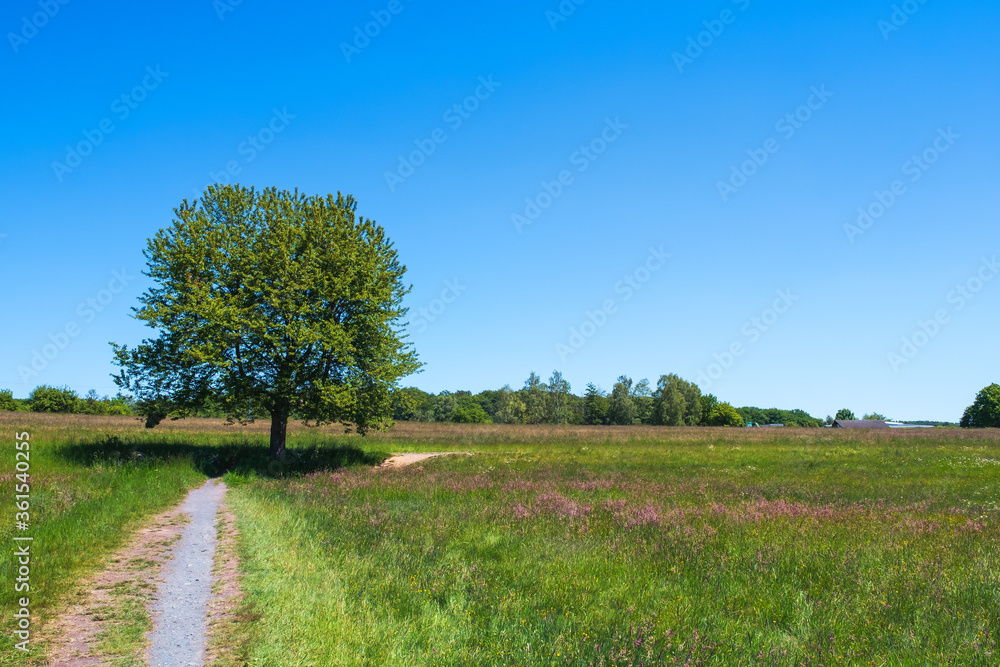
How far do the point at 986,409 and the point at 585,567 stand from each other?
159239mm

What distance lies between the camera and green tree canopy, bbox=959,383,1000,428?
12088 centimetres

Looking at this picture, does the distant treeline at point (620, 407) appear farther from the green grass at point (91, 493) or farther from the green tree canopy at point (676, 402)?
the green grass at point (91, 493)

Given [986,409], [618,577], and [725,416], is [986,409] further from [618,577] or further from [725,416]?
[618,577]

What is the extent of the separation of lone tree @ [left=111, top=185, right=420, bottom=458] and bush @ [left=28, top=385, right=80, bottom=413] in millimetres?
91585

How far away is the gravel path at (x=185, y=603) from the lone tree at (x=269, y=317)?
13.1 metres

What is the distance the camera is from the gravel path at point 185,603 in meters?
5.94

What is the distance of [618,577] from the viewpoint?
26.6ft

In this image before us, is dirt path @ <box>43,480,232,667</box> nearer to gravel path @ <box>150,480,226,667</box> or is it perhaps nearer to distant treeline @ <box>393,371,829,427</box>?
gravel path @ <box>150,480,226,667</box>

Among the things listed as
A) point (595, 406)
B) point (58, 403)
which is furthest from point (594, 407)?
point (58, 403)

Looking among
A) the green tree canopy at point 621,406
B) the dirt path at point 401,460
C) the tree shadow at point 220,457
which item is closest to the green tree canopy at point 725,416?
the green tree canopy at point 621,406

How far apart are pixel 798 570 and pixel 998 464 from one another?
27.3 metres

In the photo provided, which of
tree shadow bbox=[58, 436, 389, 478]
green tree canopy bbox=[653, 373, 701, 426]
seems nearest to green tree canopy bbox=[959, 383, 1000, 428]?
green tree canopy bbox=[653, 373, 701, 426]

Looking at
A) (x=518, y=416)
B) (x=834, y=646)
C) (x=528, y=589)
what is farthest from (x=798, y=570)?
(x=518, y=416)

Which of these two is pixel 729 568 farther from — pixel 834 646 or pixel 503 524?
pixel 503 524
